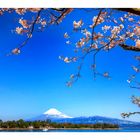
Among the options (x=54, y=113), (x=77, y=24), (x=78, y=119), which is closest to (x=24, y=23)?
(x=77, y=24)

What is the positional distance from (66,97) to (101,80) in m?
0.30

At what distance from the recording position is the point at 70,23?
104 inches

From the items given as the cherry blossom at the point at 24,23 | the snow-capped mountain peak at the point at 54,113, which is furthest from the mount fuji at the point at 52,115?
the cherry blossom at the point at 24,23

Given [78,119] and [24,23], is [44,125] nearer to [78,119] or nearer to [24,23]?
[78,119]

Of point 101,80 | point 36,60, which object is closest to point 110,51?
point 101,80

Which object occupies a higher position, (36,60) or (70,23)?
(70,23)

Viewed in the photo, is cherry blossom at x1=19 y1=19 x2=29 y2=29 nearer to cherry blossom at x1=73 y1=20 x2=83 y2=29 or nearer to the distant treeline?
cherry blossom at x1=73 y1=20 x2=83 y2=29

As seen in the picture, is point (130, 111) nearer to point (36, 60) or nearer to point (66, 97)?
point (66, 97)

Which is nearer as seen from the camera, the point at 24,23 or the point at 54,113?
the point at 54,113

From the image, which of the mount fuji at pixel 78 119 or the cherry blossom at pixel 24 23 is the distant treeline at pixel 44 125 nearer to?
the mount fuji at pixel 78 119

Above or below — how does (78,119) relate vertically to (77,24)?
below

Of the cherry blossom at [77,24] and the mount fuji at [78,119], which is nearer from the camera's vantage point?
the mount fuji at [78,119]

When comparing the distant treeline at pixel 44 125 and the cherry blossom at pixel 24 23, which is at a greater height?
the cherry blossom at pixel 24 23
